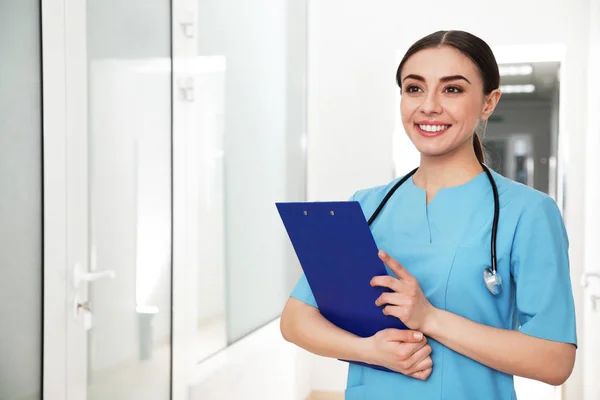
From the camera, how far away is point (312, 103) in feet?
13.2

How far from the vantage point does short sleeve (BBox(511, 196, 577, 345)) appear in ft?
3.32

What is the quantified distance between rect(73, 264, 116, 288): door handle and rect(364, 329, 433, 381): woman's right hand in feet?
3.09

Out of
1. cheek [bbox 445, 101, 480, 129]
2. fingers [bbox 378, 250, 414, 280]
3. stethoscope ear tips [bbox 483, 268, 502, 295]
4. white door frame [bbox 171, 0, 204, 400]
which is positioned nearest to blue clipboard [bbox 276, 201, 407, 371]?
fingers [bbox 378, 250, 414, 280]

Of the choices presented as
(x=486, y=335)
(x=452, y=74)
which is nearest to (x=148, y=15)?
(x=452, y=74)

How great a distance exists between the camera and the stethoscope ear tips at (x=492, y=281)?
102cm

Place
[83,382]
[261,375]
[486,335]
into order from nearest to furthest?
[486,335] → [83,382] → [261,375]

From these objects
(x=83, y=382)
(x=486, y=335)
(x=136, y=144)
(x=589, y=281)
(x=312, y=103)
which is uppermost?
(x=312, y=103)

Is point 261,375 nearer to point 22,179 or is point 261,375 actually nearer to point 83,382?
point 83,382

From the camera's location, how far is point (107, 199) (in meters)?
1.95

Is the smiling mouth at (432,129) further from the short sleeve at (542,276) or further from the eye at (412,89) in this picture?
the short sleeve at (542,276)

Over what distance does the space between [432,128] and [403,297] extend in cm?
28

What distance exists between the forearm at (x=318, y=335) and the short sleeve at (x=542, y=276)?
25cm

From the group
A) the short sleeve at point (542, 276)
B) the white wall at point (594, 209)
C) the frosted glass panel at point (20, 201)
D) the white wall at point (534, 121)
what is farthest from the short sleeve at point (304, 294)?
the white wall at point (534, 121)

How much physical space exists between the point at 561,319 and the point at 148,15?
1.65 m
